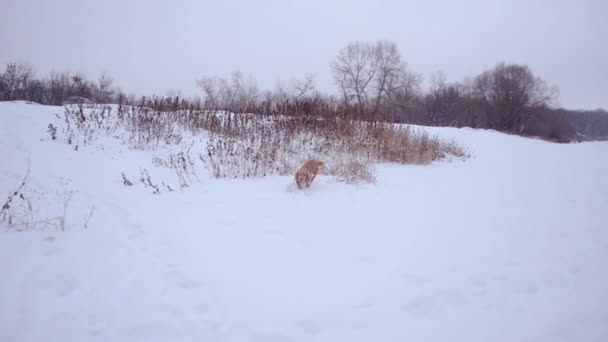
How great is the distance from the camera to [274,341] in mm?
1531

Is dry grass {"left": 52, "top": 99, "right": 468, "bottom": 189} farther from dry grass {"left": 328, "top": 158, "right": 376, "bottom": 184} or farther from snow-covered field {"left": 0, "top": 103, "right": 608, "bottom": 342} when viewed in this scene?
snow-covered field {"left": 0, "top": 103, "right": 608, "bottom": 342}

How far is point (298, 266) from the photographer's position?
226 cm

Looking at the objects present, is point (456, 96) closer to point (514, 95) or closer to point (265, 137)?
point (514, 95)

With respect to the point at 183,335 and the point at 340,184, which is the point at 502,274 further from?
the point at 340,184

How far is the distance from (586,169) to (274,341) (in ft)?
30.8

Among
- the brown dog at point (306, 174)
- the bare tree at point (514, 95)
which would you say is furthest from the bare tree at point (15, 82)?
the bare tree at point (514, 95)

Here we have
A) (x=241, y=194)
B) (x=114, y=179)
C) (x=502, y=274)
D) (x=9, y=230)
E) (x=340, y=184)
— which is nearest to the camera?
(x=502, y=274)

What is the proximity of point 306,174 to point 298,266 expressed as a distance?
199 centimetres

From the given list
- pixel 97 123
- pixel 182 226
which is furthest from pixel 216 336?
pixel 97 123

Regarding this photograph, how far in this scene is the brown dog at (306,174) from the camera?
407 cm

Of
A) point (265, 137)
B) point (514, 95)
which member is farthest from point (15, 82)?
point (514, 95)

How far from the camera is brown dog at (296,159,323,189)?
4.07 meters

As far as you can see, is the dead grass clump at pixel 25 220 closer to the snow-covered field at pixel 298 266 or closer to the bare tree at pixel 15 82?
the snow-covered field at pixel 298 266

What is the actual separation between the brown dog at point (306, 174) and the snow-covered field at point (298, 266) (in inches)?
6.6
